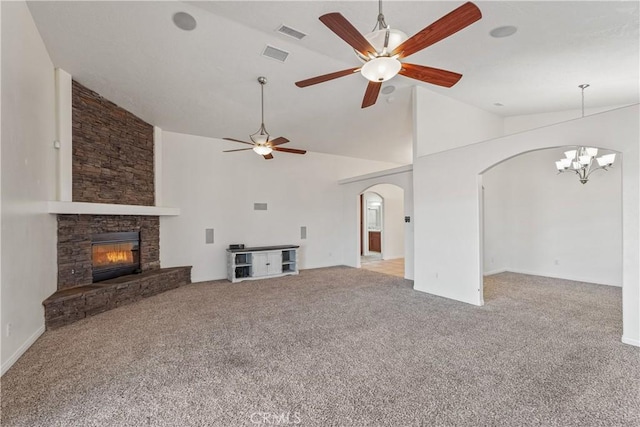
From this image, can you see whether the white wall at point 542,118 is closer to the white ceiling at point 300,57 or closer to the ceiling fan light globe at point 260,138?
the white ceiling at point 300,57

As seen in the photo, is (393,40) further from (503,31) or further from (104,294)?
(104,294)

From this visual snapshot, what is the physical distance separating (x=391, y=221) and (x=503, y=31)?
6.65 m

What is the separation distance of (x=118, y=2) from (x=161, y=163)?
3450 mm

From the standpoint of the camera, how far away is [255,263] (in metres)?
6.59

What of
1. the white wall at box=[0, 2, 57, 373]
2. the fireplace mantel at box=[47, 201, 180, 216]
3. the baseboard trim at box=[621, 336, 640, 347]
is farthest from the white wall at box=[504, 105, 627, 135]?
the white wall at box=[0, 2, 57, 373]

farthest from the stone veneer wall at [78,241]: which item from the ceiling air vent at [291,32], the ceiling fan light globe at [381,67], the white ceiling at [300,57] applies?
the ceiling fan light globe at [381,67]

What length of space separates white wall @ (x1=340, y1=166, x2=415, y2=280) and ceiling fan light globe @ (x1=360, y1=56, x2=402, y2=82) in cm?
385

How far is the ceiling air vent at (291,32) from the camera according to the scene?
3.58 meters

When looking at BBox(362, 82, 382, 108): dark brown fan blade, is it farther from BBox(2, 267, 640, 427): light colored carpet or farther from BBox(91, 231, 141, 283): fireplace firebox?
BBox(91, 231, 141, 283): fireplace firebox

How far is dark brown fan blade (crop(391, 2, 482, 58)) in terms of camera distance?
190 centimetres

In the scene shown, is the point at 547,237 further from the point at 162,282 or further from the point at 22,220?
the point at 22,220

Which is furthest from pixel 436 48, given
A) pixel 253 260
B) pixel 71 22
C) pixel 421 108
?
pixel 253 260

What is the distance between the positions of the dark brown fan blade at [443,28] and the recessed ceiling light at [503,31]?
Answer: 1.96 meters
